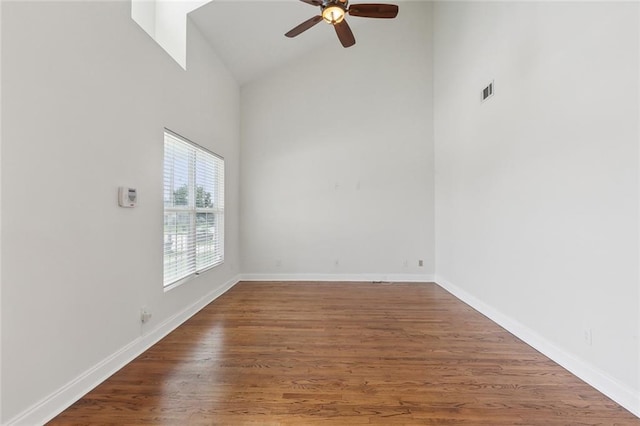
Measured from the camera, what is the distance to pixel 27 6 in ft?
4.91

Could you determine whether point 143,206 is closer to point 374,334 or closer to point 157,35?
point 157,35

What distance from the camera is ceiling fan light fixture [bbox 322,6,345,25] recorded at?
8.23 ft

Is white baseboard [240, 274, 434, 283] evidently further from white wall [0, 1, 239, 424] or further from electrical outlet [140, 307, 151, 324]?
electrical outlet [140, 307, 151, 324]

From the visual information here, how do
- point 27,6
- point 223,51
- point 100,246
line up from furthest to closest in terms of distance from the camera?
point 223,51 < point 100,246 < point 27,6

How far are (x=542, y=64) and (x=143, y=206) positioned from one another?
362 centimetres

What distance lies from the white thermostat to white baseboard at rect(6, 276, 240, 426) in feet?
3.65

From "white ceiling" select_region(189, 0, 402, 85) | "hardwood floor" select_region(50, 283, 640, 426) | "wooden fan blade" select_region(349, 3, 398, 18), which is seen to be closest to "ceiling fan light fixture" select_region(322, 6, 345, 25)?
"wooden fan blade" select_region(349, 3, 398, 18)

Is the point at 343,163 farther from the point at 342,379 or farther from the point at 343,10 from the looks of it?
the point at 342,379

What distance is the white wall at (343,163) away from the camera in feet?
15.9

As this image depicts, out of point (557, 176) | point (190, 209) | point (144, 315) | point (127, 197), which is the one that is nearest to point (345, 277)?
point (190, 209)

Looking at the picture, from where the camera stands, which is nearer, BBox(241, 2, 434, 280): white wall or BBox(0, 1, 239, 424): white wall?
BBox(0, 1, 239, 424): white wall

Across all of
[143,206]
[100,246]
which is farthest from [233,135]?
[100,246]

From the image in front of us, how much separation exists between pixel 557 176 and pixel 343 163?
3099mm

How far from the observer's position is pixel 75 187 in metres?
1.77
